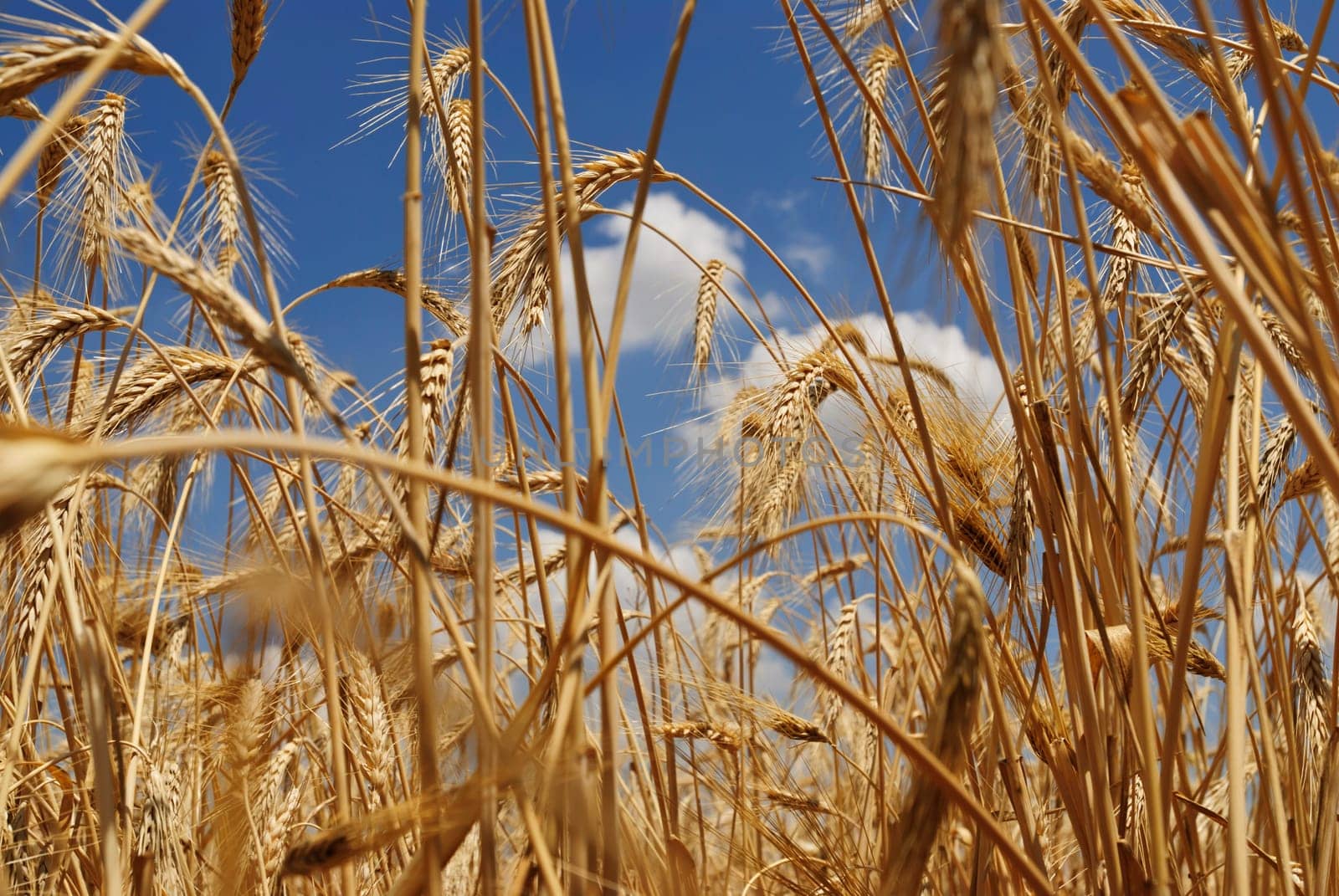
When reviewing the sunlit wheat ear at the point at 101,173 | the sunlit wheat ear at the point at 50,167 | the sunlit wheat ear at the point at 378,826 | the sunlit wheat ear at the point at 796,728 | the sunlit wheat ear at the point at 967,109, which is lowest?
the sunlit wheat ear at the point at 378,826

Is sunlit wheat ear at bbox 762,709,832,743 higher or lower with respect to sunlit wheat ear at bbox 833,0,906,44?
lower

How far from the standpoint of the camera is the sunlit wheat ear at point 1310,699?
1710 mm

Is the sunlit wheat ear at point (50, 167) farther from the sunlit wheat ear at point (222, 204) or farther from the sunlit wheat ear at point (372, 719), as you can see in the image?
the sunlit wheat ear at point (372, 719)

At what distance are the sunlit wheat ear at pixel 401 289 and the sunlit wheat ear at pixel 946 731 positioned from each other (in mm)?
1073

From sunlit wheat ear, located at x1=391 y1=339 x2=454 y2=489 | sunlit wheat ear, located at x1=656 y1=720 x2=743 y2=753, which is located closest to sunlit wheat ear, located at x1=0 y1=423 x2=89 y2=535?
sunlit wheat ear, located at x1=391 y1=339 x2=454 y2=489

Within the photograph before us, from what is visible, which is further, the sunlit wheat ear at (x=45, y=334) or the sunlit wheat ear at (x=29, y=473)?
the sunlit wheat ear at (x=45, y=334)

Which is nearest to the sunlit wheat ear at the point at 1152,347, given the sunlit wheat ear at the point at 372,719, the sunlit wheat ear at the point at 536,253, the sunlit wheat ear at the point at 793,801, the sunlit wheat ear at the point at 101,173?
the sunlit wheat ear at the point at 536,253

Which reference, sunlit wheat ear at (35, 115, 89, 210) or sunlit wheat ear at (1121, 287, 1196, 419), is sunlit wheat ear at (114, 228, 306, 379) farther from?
sunlit wheat ear at (35, 115, 89, 210)

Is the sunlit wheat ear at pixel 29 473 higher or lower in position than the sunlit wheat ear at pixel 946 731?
higher

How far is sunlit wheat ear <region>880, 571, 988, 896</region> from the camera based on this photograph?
2.42ft

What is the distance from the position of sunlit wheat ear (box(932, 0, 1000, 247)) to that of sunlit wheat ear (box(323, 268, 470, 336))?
1.09 meters

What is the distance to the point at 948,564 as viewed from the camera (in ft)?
6.66

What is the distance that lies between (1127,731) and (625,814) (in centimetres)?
76

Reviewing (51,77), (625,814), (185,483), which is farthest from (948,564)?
(51,77)
